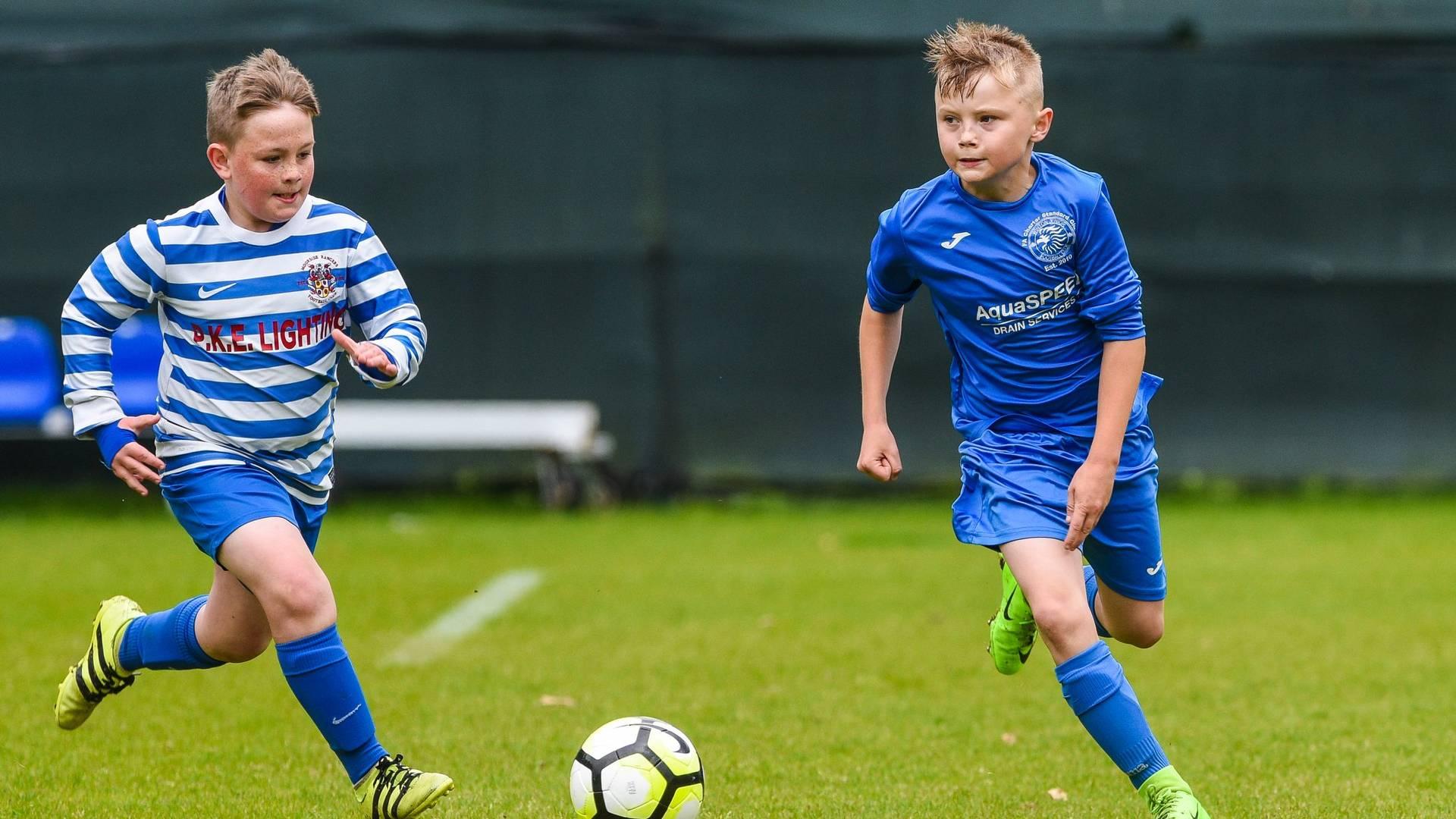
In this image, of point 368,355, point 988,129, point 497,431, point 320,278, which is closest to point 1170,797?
point 988,129

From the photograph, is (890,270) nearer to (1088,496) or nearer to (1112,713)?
(1088,496)

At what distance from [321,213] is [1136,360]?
1936mm

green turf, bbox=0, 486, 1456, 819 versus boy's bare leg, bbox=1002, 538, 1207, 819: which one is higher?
boy's bare leg, bbox=1002, 538, 1207, 819

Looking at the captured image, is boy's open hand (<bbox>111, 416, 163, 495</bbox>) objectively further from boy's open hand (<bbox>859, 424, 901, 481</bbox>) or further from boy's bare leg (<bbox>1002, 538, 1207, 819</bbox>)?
boy's bare leg (<bbox>1002, 538, 1207, 819</bbox>)

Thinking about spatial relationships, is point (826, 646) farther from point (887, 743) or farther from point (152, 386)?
point (152, 386)

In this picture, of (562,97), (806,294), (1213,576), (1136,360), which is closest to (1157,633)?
(1136,360)

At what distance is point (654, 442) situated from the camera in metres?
10.6

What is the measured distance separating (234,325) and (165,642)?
3.19 feet

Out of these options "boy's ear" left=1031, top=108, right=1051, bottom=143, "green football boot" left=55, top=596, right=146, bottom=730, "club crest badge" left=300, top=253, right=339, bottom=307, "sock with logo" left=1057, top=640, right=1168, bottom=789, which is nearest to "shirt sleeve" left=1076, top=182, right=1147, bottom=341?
"boy's ear" left=1031, top=108, right=1051, bottom=143

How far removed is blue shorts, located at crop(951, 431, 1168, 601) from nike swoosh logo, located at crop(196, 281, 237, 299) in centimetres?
177

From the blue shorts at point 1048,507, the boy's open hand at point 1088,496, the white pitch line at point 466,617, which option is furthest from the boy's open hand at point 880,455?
the white pitch line at point 466,617

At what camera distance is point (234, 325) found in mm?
4000

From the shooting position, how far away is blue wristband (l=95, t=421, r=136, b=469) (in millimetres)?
3924

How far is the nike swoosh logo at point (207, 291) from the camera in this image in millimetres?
3986
